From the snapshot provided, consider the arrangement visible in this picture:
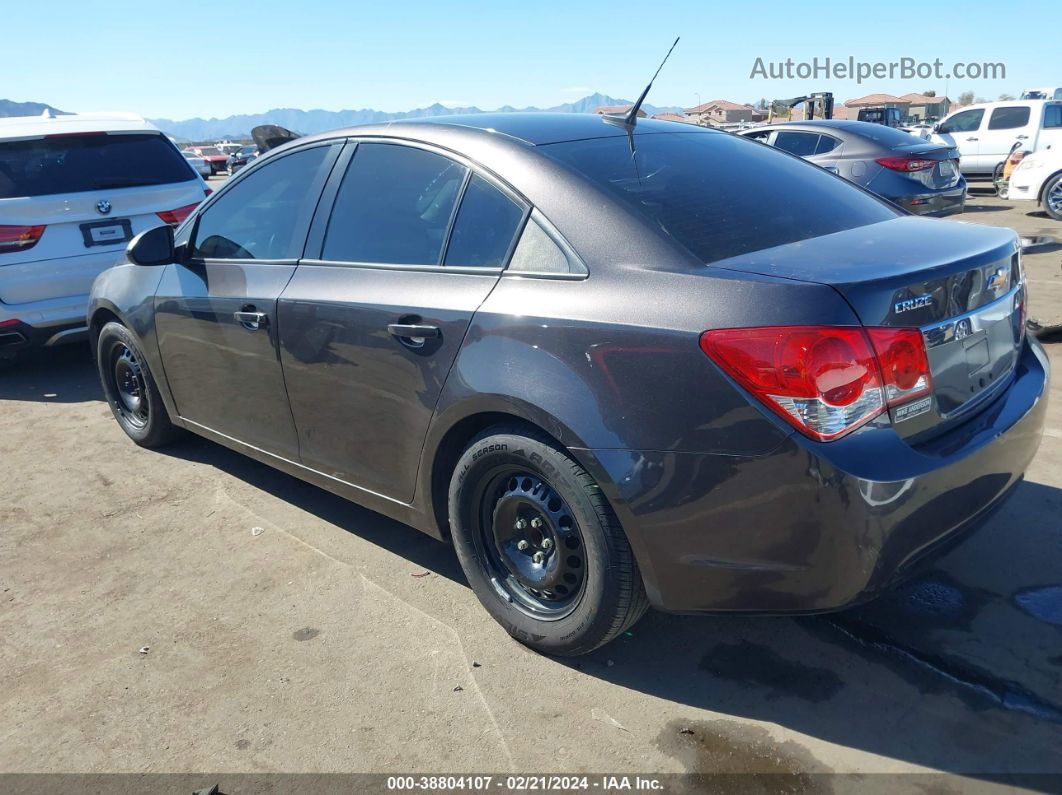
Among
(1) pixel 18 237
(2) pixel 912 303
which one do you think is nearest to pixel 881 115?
(1) pixel 18 237

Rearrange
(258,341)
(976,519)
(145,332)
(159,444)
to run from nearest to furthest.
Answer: (976,519), (258,341), (145,332), (159,444)

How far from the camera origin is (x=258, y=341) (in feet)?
11.8

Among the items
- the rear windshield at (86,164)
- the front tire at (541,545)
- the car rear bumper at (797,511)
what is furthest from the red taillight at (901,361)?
the rear windshield at (86,164)

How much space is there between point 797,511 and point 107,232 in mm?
5626

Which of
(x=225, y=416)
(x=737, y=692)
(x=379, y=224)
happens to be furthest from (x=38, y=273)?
(x=737, y=692)

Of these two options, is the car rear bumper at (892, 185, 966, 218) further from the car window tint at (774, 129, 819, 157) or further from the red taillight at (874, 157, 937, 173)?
the car window tint at (774, 129, 819, 157)

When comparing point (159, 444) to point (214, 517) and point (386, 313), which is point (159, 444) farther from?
point (386, 313)

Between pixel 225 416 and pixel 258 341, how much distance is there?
0.59 metres

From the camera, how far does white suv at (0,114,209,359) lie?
19.4ft

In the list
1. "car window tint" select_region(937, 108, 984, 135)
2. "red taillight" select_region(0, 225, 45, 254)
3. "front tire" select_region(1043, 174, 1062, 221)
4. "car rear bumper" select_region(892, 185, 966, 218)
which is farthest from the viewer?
"car window tint" select_region(937, 108, 984, 135)

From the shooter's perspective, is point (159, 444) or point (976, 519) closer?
point (976, 519)

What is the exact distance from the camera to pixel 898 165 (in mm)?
9891

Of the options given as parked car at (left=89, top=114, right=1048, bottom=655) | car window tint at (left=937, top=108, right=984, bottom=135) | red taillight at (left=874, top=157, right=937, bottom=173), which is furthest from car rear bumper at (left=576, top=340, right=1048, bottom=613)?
car window tint at (left=937, top=108, right=984, bottom=135)

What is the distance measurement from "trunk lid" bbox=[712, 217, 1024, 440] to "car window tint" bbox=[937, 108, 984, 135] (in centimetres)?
1719
